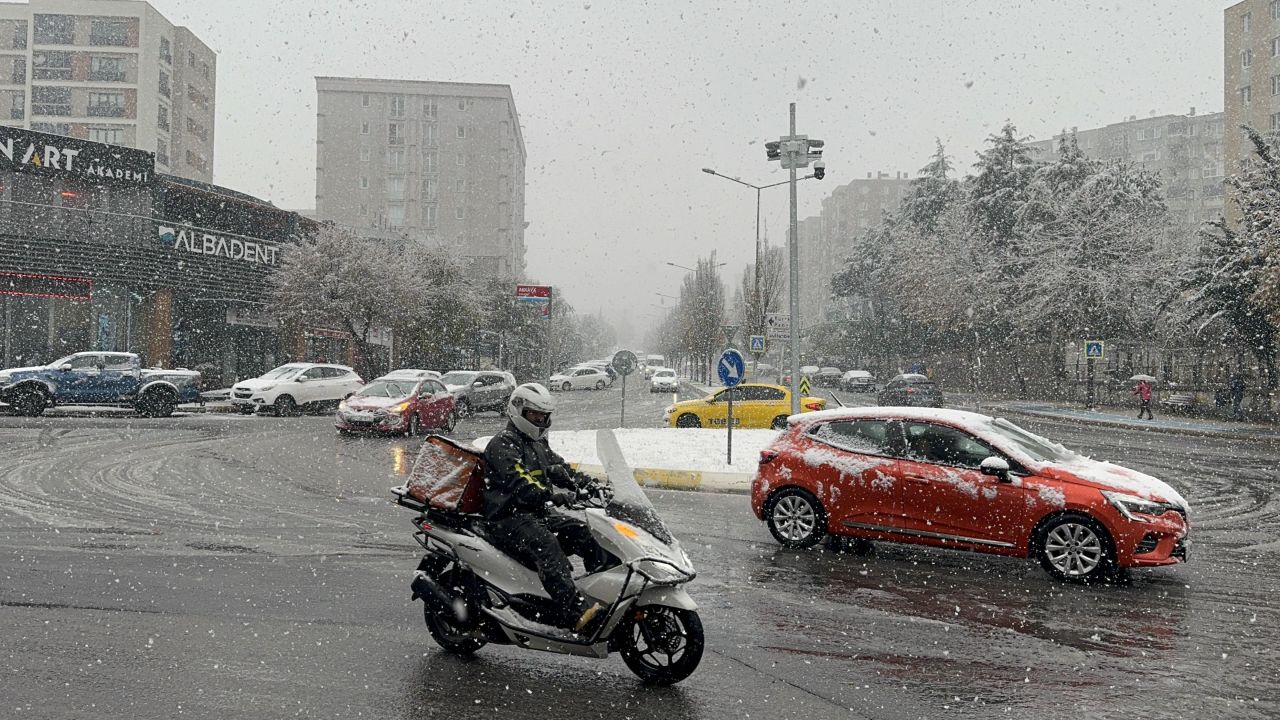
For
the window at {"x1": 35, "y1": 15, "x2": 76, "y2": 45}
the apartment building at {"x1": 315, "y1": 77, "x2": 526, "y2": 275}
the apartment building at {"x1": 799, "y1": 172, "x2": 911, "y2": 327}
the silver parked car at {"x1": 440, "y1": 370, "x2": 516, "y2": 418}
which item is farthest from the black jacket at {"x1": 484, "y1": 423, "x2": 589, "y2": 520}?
the apartment building at {"x1": 799, "y1": 172, "x2": 911, "y2": 327}

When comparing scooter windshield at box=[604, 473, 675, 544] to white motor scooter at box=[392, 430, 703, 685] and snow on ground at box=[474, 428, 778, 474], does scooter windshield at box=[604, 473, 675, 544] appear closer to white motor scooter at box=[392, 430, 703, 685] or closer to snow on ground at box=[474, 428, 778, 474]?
white motor scooter at box=[392, 430, 703, 685]

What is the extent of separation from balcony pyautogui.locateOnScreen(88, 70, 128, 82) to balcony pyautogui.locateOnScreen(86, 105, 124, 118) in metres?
1.75

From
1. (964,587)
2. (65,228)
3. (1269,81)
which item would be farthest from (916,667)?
(1269,81)

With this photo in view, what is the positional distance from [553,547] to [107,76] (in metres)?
73.2

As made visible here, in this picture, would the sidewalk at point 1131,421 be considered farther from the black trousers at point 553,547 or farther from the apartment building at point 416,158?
the apartment building at point 416,158

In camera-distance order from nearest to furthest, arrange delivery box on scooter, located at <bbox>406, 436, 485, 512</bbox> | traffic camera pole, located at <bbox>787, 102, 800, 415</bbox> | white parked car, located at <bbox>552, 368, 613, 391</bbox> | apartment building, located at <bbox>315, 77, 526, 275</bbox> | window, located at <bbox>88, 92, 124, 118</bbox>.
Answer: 1. delivery box on scooter, located at <bbox>406, 436, 485, 512</bbox>
2. traffic camera pole, located at <bbox>787, 102, 800, 415</bbox>
3. white parked car, located at <bbox>552, 368, 613, 391</bbox>
4. window, located at <bbox>88, 92, 124, 118</bbox>
5. apartment building, located at <bbox>315, 77, 526, 275</bbox>

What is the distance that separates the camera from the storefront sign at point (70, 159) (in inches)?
1319

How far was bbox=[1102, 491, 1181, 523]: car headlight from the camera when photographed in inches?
315

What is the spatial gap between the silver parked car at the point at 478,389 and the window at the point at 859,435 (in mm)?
20966

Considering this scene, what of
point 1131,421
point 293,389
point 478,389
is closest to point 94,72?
point 293,389

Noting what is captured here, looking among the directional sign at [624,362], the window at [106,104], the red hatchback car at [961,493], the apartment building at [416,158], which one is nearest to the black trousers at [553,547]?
the red hatchback car at [961,493]

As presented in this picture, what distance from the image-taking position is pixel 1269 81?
212 feet

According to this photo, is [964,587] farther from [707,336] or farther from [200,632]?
[707,336]

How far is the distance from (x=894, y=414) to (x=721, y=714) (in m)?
5.12
